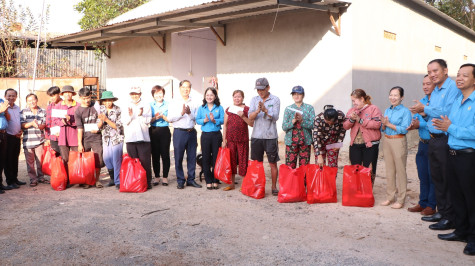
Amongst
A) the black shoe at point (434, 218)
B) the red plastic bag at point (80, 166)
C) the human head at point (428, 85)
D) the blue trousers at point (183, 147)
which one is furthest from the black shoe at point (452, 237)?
the red plastic bag at point (80, 166)

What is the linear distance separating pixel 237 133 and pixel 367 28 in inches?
203

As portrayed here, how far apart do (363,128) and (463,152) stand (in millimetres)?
1804

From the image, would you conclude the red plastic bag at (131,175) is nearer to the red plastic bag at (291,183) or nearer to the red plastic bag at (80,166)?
the red plastic bag at (80,166)

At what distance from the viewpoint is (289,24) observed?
411 inches

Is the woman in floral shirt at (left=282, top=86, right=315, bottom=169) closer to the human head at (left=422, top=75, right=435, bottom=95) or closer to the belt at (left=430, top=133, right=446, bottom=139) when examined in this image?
the human head at (left=422, top=75, right=435, bottom=95)

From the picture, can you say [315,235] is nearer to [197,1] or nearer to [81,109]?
[81,109]

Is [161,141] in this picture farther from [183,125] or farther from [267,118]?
[267,118]

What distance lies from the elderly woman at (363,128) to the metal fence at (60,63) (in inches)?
586

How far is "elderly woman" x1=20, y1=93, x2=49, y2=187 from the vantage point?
22.8ft

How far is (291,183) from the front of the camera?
5.80m

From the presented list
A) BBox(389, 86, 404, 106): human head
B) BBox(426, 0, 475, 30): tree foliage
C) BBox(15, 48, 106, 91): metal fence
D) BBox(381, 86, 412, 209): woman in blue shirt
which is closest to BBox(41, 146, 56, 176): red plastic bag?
BBox(381, 86, 412, 209): woman in blue shirt

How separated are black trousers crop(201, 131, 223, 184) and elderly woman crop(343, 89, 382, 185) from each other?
2.03m

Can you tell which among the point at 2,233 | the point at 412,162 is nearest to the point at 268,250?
the point at 2,233

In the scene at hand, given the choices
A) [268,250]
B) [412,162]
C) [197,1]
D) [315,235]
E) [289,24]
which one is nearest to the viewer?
[268,250]
